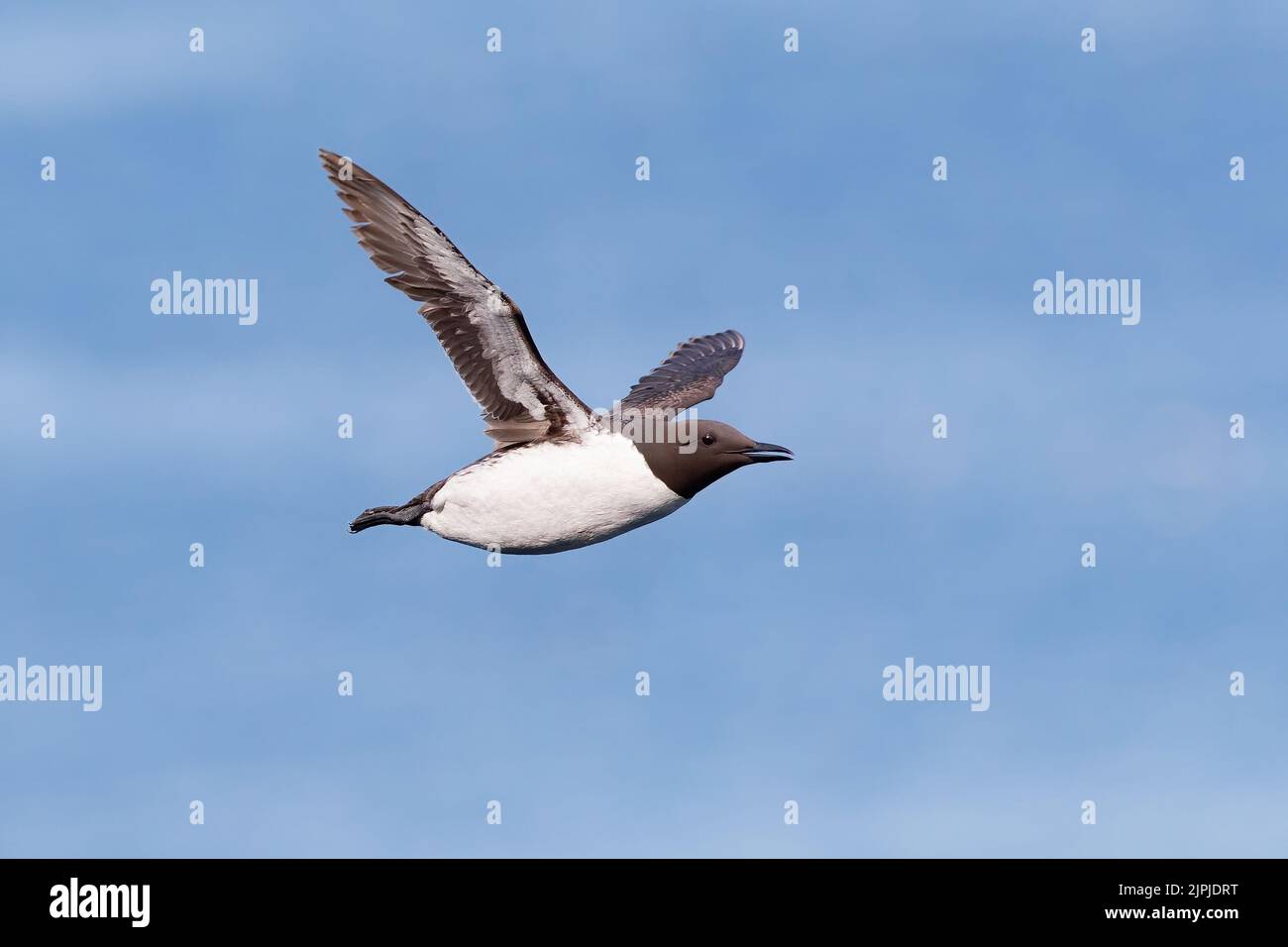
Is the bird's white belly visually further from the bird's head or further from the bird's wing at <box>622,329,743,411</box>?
the bird's wing at <box>622,329,743,411</box>

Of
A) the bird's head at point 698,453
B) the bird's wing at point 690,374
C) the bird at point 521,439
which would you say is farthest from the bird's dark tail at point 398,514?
the bird's wing at point 690,374

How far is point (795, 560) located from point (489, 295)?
5240 millimetres

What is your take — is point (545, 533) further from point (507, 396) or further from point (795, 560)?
point (795, 560)

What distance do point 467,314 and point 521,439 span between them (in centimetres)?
151

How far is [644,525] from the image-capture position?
20375 mm

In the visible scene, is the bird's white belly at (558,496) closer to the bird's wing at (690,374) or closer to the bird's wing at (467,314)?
the bird's wing at (467,314)

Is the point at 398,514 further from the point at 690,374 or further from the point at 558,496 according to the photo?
the point at 690,374

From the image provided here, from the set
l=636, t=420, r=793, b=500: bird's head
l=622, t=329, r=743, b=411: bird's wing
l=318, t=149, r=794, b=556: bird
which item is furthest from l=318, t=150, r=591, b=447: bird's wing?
l=622, t=329, r=743, b=411: bird's wing

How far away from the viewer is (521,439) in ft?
66.7

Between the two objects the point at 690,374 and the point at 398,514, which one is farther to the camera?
the point at 690,374

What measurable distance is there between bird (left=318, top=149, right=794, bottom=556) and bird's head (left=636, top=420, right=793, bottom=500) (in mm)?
10

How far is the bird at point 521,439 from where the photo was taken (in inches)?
766

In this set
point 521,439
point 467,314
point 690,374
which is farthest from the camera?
point 690,374

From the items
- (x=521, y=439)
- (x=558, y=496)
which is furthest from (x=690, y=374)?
(x=558, y=496)
